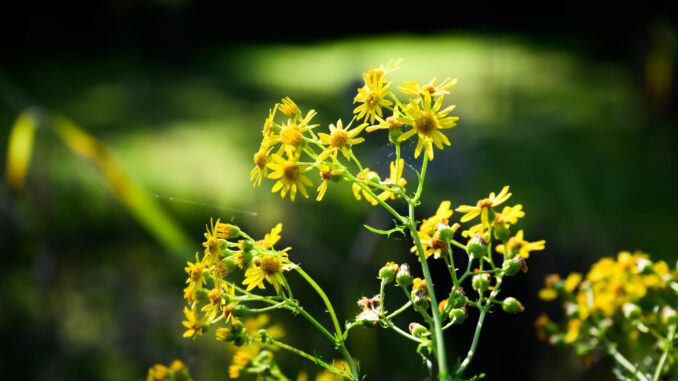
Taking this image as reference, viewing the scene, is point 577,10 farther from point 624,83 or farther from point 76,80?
point 76,80

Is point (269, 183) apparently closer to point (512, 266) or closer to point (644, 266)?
point (644, 266)

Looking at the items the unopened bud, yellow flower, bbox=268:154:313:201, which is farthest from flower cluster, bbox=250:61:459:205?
the unopened bud

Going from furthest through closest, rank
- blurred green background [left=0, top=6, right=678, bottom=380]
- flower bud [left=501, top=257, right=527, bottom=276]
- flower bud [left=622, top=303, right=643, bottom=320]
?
blurred green background [left=0, top=6, right=678, bottom=380]
flower bud [left=622, top=303, right=643, bottom=320]
flower bud [left=501, top=257, right=527, bottom=276]

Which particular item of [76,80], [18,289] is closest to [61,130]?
[18,289]

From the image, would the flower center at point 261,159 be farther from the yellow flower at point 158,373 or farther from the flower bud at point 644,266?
the flower bud at point 644,266

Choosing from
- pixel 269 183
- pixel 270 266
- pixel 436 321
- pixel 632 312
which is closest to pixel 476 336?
pixel 436 321

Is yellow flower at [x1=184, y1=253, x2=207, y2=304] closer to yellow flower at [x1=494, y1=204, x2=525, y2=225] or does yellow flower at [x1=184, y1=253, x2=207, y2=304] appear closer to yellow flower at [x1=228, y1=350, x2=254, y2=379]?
yellow flower at [x1=228, y1=350, x2=254, y2=379]
